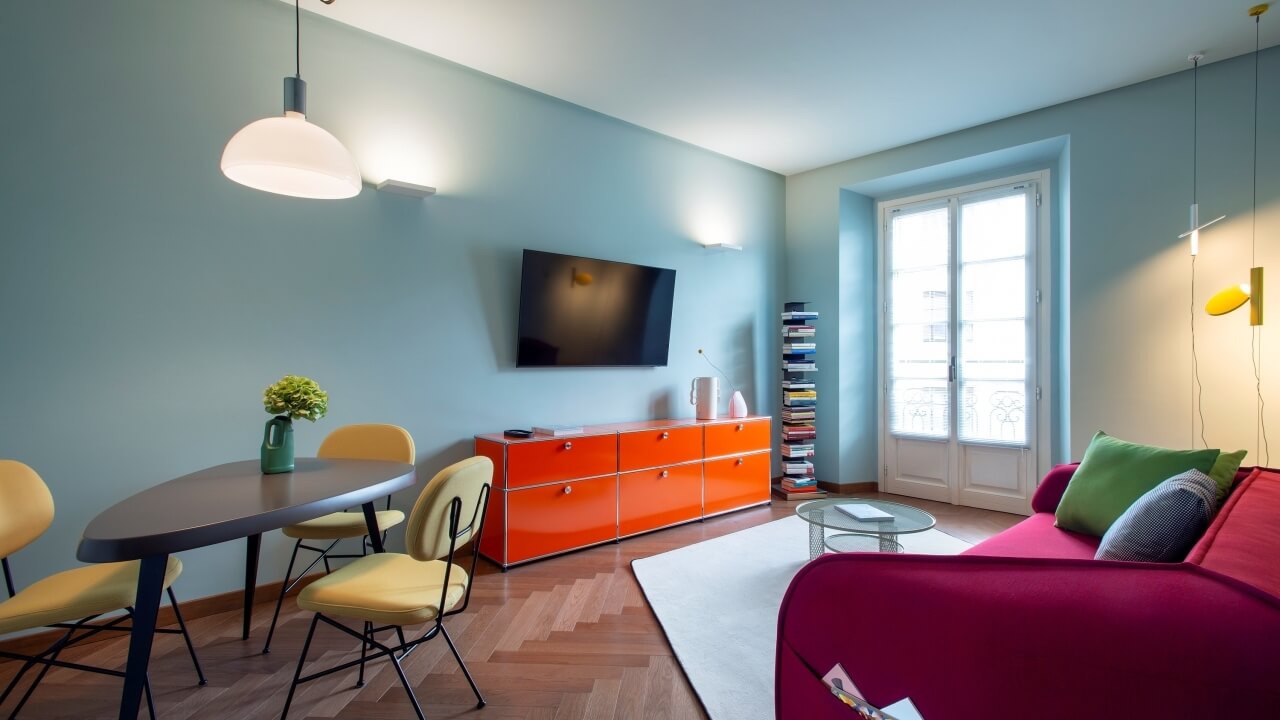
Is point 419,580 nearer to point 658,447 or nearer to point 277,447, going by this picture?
point 277,447

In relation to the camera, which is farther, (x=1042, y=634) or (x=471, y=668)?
(x=471, y=668)

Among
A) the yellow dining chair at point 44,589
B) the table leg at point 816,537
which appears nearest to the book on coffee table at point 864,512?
the table leg at point 816,537

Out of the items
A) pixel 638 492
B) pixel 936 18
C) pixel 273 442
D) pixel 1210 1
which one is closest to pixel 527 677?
pixel 273 442

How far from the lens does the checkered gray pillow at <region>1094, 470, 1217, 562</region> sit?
1609 millimetres

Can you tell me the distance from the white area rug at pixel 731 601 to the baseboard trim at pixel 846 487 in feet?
3.69

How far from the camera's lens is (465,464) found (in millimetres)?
1824

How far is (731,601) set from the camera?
2.85 m

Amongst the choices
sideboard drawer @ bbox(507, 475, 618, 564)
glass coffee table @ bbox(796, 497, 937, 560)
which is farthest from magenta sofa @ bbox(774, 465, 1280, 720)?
sideboard drawer @ bbox(507, 475, 618, 564)

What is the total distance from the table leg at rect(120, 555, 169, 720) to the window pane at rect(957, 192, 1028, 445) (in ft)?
17.0

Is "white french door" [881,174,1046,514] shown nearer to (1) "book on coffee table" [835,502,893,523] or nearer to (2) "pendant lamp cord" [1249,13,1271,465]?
(2) "pendant lamp cord" [1249,13,1271,465]

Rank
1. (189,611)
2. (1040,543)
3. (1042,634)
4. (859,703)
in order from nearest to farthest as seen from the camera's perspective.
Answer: (1042,634)
(859,703)
(1040,543)
(189,611)

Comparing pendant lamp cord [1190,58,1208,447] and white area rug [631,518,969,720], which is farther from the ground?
pendant lamp cord [1190,58,1208,447]

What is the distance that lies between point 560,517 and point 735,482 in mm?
1598

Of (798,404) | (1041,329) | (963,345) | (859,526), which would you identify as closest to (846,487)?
(798,404)
